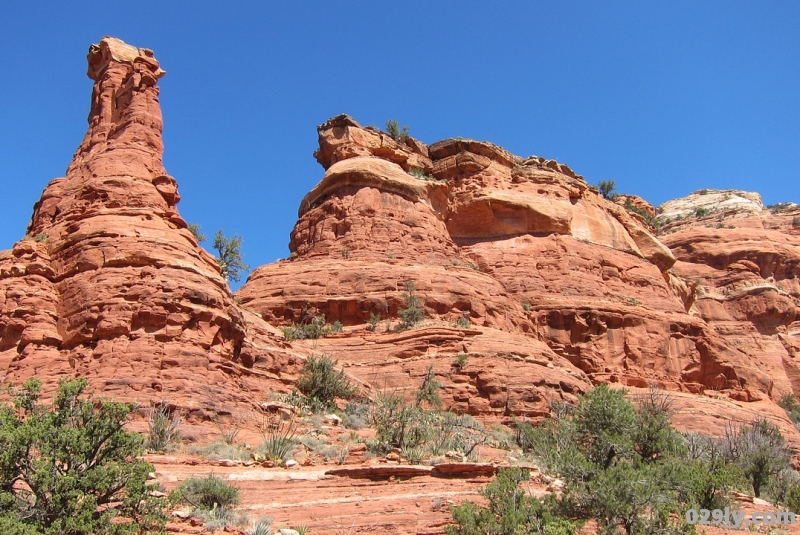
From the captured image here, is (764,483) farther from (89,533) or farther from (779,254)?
(779,254)

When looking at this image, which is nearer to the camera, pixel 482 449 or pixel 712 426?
pixel 482 449

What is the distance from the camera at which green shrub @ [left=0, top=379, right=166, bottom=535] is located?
35.0 feet

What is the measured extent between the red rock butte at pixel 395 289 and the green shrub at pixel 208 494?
5.04m

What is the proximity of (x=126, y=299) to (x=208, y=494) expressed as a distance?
8.15m

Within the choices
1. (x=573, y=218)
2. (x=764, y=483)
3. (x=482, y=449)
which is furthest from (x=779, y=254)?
(x=482, y=449)

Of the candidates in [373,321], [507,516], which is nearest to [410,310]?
[373,321]

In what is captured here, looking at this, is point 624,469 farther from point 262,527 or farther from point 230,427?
point 230,427

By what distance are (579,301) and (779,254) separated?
27.6m

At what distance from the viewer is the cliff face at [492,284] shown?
28.5 m

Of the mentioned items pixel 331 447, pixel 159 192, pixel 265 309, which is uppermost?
pixel 159 192

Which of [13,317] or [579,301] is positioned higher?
[579,301]

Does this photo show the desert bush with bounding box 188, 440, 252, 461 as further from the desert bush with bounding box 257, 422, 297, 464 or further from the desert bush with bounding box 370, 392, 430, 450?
the desert bush with bounding box 370, 392, 430, 450

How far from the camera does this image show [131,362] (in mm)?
18422

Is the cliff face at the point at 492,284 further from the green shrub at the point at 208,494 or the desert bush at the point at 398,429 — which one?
the green shrub at the point at 208,494
